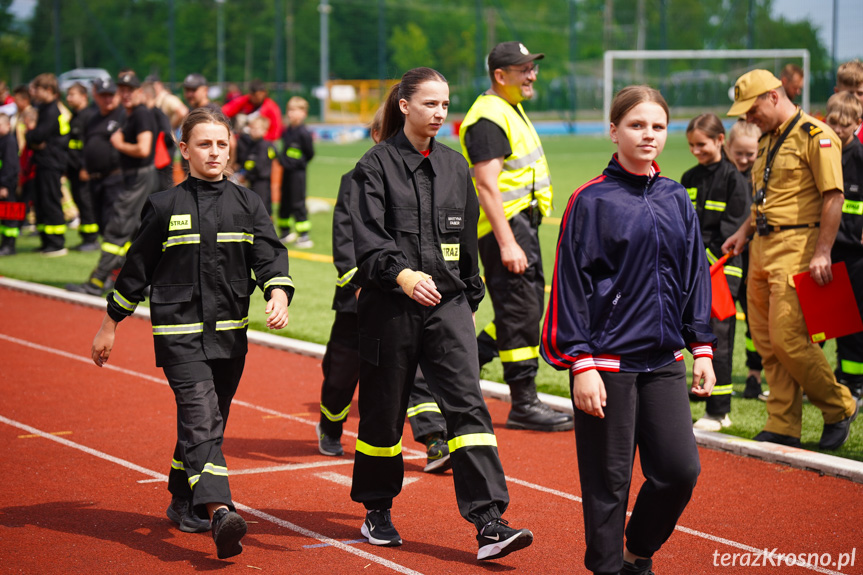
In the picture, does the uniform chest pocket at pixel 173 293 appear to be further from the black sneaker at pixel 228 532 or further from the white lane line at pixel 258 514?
the white lane line at pixel 258 514

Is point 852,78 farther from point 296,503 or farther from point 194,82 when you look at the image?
point 194,82

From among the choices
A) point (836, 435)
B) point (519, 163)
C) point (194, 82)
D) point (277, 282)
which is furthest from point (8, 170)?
point (836, 435)

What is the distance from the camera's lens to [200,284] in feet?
16.4

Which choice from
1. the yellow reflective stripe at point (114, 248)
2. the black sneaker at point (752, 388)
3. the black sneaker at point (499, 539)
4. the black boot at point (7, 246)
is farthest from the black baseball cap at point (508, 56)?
the black boot at point (7, 246)

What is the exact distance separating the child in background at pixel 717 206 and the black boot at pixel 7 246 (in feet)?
40.1

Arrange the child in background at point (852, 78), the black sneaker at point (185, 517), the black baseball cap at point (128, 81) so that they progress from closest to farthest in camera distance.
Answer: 1. the black sneaker at point (185, 517)
2. the child in background at point (852, 78)
3. the black baseball cap at point (128, 81)

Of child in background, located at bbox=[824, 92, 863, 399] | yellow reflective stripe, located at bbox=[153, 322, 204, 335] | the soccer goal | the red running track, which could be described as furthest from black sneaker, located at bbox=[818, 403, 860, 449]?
the soccer goal

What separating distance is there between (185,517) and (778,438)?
367 cm

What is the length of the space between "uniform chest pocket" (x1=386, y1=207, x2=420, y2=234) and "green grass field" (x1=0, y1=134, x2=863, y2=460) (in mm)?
3314

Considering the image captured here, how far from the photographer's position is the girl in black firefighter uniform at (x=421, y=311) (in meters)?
4.73

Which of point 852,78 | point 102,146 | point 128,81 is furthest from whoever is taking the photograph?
point 102,146

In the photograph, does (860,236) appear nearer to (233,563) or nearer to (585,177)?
(233,563)

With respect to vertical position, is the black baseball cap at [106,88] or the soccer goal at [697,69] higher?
the soccer goal at [697,69]

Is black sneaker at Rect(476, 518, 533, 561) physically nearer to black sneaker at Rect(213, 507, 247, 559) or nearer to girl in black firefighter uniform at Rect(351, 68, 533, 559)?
girl in black firefighter uniform at Rect(351, 68, 533, 559)
